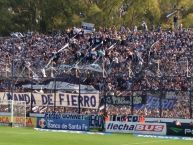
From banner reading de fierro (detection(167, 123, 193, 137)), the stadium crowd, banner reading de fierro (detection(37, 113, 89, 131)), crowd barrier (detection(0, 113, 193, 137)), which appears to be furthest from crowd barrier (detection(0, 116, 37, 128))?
banner reading de fierro (detection(167, 123, 193, 137))

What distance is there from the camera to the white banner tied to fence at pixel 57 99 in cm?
3912

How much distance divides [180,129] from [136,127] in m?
2.70

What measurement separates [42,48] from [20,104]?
1557cm

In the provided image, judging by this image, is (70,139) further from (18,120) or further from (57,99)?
(18,120)

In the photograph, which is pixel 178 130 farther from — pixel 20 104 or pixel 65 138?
pixel 20 104

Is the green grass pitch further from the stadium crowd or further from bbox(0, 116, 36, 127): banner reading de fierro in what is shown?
bbox(0, 116, 36, 127): banner reading de fierro

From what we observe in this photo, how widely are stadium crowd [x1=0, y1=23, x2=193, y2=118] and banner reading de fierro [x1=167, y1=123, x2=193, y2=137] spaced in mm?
1080

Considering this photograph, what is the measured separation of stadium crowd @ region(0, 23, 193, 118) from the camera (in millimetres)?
41644

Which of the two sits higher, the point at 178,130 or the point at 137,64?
the point at 137,64

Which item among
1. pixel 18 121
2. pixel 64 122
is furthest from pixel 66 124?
pixel 18 121

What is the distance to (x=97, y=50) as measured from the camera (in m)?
52.3

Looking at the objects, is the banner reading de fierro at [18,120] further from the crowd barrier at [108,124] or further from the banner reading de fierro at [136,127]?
the banner reading de fierro at [136,127]

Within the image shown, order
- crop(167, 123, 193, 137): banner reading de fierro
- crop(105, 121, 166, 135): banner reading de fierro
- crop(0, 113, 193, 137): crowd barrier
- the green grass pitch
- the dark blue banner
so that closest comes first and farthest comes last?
the green grass pitch → crop(167, 123, 193, 137): banner reading de fierro → crop(0, 113, 193, 137): crowd barrier → crop(105, 121, 166, 135): banner reading de fierro → the dark blue banner

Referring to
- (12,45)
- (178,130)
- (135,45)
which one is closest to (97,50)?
(135,45)
